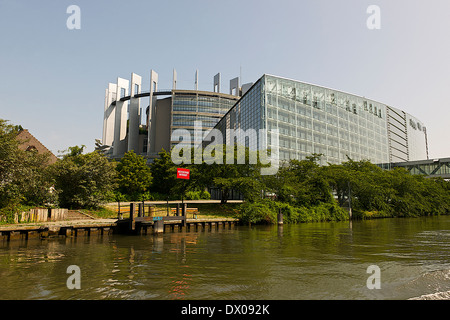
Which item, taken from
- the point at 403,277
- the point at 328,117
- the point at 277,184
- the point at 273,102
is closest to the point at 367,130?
the point at 328,117

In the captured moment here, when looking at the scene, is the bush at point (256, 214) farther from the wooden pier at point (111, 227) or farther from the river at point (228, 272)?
the river at point (228, 272)

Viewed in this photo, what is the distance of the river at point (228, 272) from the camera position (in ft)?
27.3

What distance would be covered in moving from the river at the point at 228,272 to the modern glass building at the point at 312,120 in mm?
43845

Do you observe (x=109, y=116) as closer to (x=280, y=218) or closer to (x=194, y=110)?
(x=194, y=110)

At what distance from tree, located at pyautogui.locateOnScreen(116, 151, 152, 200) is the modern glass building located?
22950 millimetres

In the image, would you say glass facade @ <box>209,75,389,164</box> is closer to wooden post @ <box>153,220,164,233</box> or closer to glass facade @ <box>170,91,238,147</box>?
glass facade @ <box>170,91,238,147</box>

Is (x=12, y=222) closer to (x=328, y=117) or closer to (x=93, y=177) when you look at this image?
(x=93, y=177)

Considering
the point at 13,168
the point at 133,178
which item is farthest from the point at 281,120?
the point at 13,168

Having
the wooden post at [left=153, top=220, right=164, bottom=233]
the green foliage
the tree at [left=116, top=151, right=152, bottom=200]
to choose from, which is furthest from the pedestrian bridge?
the green foliage

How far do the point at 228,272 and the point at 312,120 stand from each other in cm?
6302

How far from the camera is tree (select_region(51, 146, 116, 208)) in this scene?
97.1 ft

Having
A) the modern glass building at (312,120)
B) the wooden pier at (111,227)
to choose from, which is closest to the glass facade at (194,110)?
the modern glass building at (312,120)

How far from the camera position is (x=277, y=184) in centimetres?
3916
